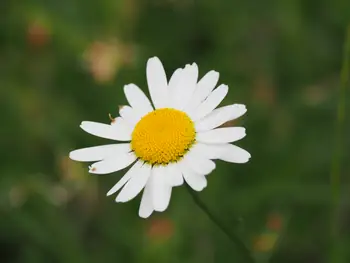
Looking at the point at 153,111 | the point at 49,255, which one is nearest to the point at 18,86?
the point at 49,255

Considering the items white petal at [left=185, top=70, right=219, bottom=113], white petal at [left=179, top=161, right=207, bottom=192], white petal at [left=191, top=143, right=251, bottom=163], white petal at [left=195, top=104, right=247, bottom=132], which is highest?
white petal at [left=185, top=70, right=219, bottom=113]

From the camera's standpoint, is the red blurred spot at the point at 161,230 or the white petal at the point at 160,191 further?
the red blurred spot at the point at 161,230

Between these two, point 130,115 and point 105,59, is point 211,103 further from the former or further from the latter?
point 105,59

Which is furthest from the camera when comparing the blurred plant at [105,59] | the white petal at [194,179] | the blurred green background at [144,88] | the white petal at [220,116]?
the blurred plant at [105,59]

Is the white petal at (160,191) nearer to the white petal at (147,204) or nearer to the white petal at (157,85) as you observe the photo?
the white petal at (147,204)

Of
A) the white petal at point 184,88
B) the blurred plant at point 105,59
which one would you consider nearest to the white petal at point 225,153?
the white petal at point 184,88

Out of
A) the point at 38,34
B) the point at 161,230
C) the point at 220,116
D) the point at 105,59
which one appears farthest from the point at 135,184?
the point at 38,34

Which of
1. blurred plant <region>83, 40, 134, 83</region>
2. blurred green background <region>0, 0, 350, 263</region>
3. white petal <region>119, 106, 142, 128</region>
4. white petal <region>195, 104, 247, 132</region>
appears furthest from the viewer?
blurred plant <region>83, 40, 134, 83</region>

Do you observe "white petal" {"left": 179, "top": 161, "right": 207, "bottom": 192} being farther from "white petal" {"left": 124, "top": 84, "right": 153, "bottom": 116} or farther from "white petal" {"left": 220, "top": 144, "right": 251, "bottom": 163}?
"white petal" {"left": 124, "top": 84, "right": 153, "bottom": 116}

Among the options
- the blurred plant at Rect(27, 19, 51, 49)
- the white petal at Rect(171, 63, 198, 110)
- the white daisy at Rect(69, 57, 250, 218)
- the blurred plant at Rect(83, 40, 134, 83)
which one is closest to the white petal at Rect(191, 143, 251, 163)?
the white daisy at Rect(69, 57, 250, 218)
